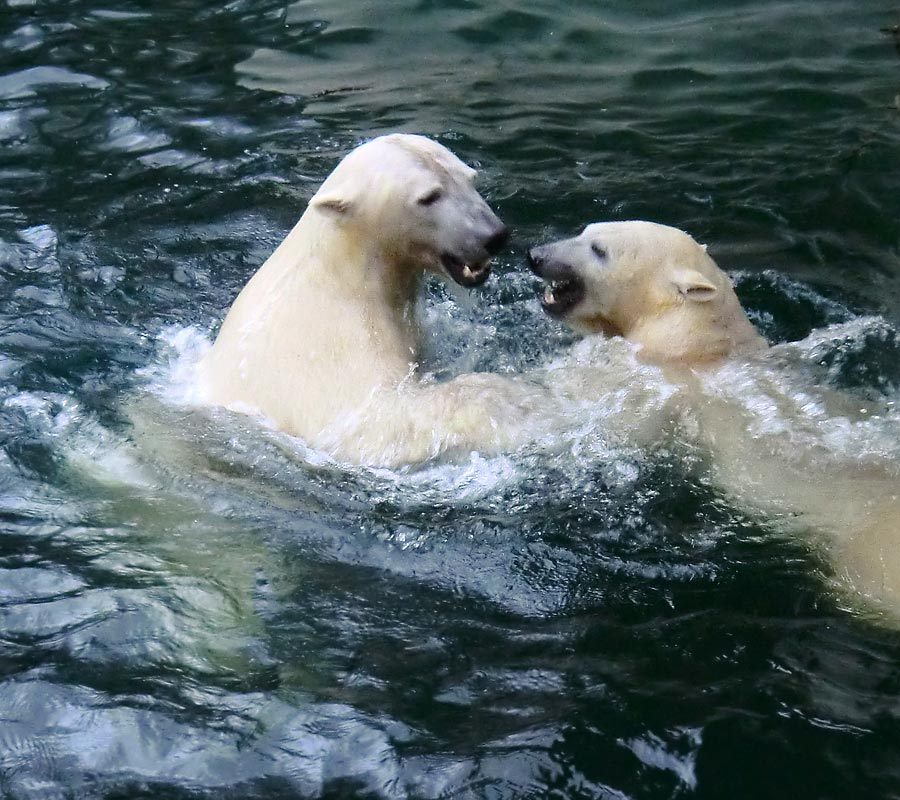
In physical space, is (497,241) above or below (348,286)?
above

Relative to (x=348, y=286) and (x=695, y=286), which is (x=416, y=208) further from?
(x=695, y=286)

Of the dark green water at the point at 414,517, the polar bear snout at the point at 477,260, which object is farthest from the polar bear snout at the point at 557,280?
the polar bear snout at the point at 477,260

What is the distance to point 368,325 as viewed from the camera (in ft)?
15.6

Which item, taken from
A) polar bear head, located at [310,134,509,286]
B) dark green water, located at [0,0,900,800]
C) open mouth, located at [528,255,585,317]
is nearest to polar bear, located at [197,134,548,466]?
polar bear head, located at [310,134,509,286]

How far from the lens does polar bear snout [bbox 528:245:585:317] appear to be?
523 cm

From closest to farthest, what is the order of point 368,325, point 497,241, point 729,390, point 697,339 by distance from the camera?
point 497,241 < point 368,325 < point 729,390 < point 697,339

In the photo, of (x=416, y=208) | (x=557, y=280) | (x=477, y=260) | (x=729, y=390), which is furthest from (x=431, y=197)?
(x=729, y=390)

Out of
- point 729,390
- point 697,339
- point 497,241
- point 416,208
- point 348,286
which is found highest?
point 416,208

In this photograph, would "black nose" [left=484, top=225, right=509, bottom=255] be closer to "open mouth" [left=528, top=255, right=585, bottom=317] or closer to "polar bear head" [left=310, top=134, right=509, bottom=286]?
"polar bear head" [left=310, top=134, right=509, bottom=286]

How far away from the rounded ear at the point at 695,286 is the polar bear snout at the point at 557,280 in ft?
1.48

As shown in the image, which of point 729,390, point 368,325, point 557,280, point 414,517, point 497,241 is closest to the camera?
point 414,517

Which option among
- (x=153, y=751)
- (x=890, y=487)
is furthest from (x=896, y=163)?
(x=153, y=751)

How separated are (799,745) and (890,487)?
4.92ft

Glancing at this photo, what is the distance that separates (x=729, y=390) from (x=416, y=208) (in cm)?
151
